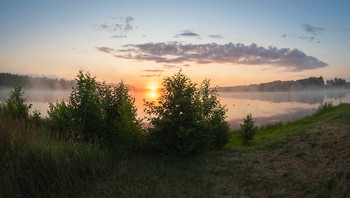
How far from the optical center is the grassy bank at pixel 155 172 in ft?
22.0

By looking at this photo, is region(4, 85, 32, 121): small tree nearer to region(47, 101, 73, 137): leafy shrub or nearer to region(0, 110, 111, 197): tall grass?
region(47, 101, 73, 137): leafy shrub

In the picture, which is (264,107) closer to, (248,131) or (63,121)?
(248,131)

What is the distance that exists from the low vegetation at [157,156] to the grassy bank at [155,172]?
0.11ft

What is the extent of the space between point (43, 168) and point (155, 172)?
429 cm

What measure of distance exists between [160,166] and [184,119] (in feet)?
8.61

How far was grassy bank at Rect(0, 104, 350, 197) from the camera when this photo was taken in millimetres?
6713

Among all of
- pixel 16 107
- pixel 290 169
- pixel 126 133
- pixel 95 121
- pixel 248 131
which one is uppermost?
pixel 16 107

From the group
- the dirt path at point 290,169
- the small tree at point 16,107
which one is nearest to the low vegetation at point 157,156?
the dirt path at point 290,169

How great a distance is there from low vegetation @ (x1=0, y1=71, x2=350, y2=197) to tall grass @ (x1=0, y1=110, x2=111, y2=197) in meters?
0.03

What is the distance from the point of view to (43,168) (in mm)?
7020

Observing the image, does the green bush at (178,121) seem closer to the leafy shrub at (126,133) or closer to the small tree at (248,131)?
the leafy shrub at (126,133)

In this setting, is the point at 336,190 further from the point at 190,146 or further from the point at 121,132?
the point at 121,132

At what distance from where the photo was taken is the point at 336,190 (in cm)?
623

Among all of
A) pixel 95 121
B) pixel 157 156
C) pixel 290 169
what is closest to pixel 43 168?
pixel 95 121
